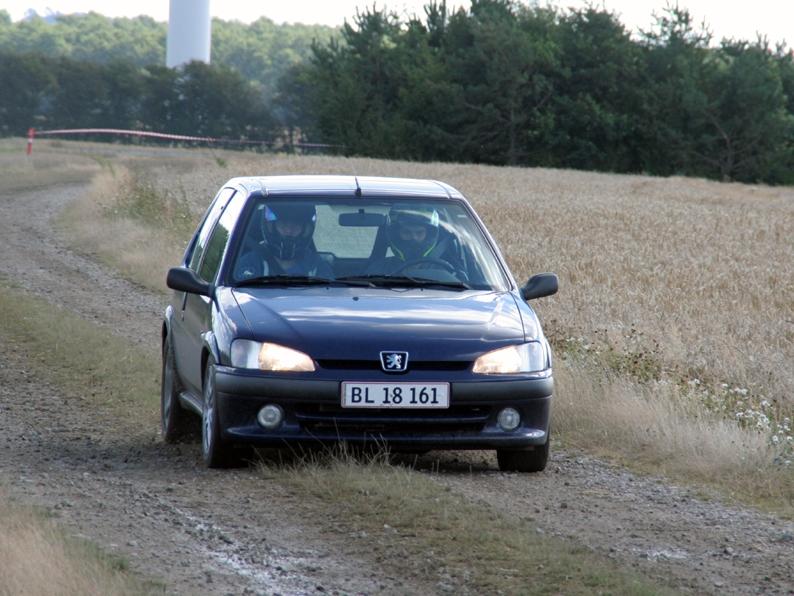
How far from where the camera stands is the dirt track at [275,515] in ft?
19.4

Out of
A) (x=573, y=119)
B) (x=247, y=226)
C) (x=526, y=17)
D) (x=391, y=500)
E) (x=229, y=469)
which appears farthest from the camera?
(x=526, y=17)

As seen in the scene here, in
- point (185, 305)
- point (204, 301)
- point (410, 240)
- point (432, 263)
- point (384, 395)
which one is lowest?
point (384, 395)

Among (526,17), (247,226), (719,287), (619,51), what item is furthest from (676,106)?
(247,226)

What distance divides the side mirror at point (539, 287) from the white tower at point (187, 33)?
385ft

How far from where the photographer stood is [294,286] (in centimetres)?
849

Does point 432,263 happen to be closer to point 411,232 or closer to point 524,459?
point 411,232

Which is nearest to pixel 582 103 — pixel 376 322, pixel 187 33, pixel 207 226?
pixel 187 33

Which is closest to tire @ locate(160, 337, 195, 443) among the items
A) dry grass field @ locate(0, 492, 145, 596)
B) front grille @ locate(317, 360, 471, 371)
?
front grille @ locate(317, 360, 471, 371)

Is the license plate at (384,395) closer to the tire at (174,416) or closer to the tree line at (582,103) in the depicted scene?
the tire at (174,416)

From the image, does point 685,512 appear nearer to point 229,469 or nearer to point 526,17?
point 229,469

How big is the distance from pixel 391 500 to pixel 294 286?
5.86ft

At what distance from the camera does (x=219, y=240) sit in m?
9.16

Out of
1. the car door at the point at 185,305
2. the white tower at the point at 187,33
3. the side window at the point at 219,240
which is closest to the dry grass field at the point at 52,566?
the car door at the point at 185,305

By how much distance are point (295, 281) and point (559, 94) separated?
77078 millimetres
